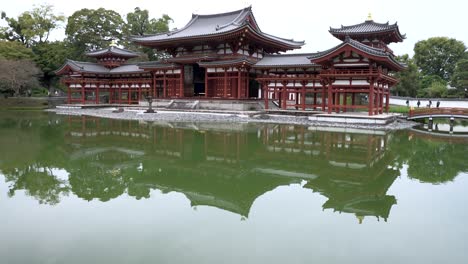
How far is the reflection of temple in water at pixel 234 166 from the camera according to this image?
24.3 feet

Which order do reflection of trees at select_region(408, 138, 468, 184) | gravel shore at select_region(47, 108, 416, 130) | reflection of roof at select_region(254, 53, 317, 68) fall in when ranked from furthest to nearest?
reflection of roof at select_region(254, 53, 317, 68) < gravel shore at select_region(47, 108, 416, 130) < reflection of trees at select_region(408, 138, 468, 184)

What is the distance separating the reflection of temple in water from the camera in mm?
7406

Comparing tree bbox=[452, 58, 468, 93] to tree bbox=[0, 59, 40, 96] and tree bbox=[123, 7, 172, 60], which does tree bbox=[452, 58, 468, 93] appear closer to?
tree bbox=[123, 7, 172, 60]

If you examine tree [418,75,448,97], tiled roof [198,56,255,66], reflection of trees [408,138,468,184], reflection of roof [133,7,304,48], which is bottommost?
reflection of trees [408,138,468,184]

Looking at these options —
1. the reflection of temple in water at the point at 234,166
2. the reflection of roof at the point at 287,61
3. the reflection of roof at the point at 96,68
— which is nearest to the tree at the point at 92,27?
the reflection of roof at the point at 96,68

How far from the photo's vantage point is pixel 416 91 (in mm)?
43344

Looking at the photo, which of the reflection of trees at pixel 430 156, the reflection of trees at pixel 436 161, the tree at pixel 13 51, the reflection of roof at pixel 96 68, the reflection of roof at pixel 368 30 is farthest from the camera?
the tree at pixel 13 51

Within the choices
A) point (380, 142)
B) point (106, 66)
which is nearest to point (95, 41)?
point (106, 66)

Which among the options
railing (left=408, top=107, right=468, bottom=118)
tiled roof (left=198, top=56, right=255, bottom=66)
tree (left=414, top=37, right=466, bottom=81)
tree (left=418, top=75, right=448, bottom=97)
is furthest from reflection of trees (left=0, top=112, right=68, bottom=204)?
tree (left=414, top=37, right=466, bottom=81)

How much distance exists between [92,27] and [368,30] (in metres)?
37.9

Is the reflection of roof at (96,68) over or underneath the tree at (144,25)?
underneath

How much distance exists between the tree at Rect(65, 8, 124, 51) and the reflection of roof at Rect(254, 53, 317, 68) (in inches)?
1209

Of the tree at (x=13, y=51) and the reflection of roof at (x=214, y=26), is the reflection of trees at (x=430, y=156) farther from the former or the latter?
the tree at (x=13, y=51)

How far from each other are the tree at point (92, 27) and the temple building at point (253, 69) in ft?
38.1
